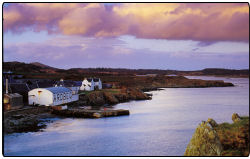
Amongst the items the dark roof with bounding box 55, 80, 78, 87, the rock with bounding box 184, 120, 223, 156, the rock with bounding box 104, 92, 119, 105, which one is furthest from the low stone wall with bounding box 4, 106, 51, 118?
the rock with bounding box 184, 120, 223, 156

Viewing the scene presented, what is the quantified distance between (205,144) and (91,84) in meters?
19.5

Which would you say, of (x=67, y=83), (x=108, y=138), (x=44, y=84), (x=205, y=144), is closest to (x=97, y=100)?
(x=67, y=83)

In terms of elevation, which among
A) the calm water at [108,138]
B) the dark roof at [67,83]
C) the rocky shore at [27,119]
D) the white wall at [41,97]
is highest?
the dark roof at [67,83]

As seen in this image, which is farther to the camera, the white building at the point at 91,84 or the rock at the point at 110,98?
the white building at the point at 91,84

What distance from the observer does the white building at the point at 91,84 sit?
2492 cm

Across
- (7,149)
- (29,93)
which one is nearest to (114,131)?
(7,149)

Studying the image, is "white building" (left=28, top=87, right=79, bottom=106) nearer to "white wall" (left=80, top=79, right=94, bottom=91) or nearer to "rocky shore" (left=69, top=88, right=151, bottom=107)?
"rocky shore" (left=69, top=88, right=151, bottom=107)

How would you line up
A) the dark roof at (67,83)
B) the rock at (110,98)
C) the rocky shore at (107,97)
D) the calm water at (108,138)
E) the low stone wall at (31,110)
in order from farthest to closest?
1. the rock at (110,98)
2. the dark roof at (67,83)
3. the rocky shore at (107,97)
4. the low stone wall at (31,110)
5. the calm water at (108,138)

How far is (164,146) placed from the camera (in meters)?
9.35

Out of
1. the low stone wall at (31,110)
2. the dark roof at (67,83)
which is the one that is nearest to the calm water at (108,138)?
the low stone wall at (31,110)

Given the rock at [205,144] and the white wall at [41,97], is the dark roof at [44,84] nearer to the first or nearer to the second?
the white wall at [41,97]

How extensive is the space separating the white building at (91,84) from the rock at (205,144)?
1909cm

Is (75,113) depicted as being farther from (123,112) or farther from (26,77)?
(26,77)

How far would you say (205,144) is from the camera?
20.9ft
